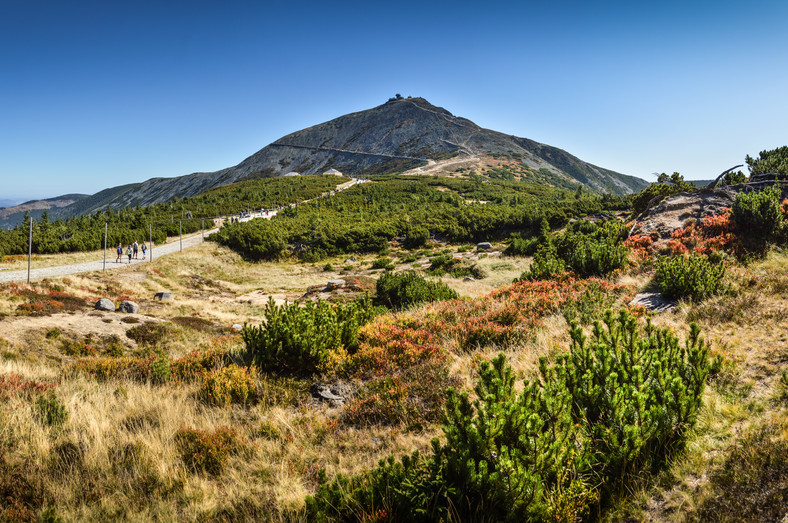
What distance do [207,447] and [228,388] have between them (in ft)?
5.23

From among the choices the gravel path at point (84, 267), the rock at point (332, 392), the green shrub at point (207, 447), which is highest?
the gravel path at point (84, 267)

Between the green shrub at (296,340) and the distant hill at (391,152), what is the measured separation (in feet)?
383

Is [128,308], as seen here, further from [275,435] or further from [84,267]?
[275,435]

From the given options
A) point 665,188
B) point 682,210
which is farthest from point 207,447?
point 665,188

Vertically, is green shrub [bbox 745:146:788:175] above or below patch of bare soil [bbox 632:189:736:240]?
above

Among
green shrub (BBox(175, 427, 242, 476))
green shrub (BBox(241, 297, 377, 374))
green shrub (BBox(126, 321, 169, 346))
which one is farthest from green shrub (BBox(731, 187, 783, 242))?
green shrub (BBox(126, 321, 169, 346))

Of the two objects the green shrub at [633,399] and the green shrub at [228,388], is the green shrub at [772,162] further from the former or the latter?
the green shrub at [228,388]

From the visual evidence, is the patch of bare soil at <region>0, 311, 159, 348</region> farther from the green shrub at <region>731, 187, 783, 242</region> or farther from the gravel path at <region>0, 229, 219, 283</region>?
the green shrub at <region>731, 187, 783, 242</region>

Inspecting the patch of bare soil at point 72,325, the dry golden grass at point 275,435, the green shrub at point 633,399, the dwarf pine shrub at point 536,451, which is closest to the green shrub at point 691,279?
the dry golden grass at point 275,435

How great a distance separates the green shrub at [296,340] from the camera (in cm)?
659

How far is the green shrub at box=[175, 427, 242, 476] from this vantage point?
3.87 m

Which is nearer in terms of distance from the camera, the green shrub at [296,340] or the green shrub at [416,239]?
the green shrub at [296,340]

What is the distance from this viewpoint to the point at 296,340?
6.50m

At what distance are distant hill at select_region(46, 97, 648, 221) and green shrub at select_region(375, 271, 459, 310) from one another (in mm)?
106689
